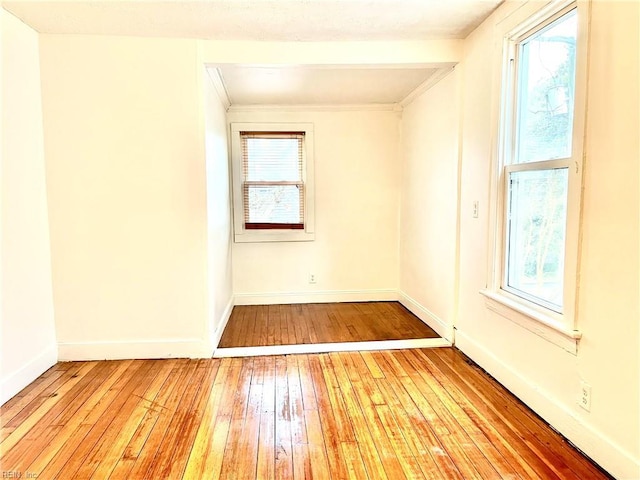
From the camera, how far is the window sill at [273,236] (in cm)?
441

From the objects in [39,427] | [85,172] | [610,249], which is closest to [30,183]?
[85,172]

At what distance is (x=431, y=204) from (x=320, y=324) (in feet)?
5.12

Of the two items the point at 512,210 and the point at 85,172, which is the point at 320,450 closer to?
the point at 512,210

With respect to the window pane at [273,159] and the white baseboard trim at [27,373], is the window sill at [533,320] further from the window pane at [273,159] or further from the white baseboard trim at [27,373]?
the white baseboard trim at [27,373]

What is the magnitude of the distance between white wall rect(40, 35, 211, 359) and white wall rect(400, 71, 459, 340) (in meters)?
1.94

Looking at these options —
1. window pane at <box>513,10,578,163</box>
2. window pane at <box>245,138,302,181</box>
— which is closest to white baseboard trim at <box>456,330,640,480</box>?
window pane at <box>513,10,578,163</box>

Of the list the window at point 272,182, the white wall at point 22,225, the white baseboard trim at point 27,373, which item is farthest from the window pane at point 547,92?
the white baseboard trim at point 27,373

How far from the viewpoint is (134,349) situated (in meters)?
2.83

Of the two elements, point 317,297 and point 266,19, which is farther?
point 317,297

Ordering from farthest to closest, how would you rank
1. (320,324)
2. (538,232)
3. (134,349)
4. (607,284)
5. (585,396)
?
(320,324), (134,349), (538,232), (585,396), (607,284)

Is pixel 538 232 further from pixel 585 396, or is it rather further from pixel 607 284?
pixel 585 396

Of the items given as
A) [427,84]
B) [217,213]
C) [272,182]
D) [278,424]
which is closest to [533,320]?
[278,424]

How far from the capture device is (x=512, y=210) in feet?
7.73

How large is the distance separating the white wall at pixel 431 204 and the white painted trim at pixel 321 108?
0.25m
